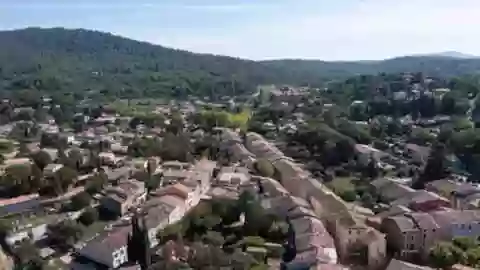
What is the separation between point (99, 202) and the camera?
14156mm

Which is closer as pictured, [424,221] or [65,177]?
[424,221]

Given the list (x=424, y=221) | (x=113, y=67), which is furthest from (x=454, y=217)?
(x=113, y=67)

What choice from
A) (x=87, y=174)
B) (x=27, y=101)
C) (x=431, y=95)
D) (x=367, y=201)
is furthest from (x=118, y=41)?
(x=367, y=201)

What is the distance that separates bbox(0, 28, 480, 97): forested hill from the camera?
4438cm

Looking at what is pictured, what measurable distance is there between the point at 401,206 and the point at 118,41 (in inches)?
2639

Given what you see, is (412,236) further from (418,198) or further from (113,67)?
(113,67)

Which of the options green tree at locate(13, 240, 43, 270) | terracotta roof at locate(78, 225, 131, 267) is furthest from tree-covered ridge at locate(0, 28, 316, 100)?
terracotta roof at locate(78, 225, 131, 267)

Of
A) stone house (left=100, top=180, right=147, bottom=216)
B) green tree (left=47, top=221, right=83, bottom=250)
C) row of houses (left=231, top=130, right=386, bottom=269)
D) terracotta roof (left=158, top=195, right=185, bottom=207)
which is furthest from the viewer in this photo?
stone house (left=100, top=180, right=147, bottom=216)

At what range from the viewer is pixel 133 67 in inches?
2301

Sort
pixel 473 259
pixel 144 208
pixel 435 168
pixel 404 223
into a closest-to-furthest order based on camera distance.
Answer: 1. pixel 473 259
2. pixel 404 223
3. pixel 144 208
4. pixel 435 168

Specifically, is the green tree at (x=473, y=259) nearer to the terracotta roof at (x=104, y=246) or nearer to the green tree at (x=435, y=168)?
the terracotta roof at (x=104, y=246)

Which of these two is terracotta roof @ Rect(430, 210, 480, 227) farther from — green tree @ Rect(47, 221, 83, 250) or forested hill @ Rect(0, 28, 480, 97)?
forested hill @ Rect(0, 28, 480, 97)

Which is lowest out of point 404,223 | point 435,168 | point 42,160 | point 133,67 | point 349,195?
point 349,195

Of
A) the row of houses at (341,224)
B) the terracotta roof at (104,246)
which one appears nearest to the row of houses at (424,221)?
the row of houses at (341,224)
